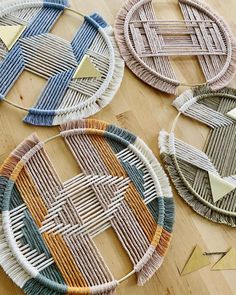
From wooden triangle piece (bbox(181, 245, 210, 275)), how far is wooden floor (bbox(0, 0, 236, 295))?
0.04ft

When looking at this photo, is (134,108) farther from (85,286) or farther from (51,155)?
(85,286)

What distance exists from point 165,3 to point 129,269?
0.92 m

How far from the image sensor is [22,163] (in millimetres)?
1074

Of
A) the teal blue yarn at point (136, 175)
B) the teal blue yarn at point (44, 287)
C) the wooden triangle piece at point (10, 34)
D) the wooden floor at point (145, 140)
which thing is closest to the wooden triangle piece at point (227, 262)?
the wooden floor at point (145, 140)

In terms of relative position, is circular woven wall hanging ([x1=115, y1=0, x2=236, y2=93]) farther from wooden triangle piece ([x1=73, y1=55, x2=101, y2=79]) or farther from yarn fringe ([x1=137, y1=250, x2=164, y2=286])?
yarn fringe ([x1=137, y1=250, x2=164, y2=286])

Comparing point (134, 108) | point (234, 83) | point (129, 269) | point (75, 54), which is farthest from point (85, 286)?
point (234, 83)

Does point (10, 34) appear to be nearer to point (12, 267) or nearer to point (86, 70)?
point (86, 70)

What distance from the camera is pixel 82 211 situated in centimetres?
108

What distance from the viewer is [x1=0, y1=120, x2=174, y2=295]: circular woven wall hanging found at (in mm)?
992

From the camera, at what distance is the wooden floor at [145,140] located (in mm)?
1056

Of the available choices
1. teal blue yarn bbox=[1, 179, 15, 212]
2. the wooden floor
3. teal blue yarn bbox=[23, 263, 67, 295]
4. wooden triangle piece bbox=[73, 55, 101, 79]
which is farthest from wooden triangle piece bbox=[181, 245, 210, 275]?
wooden triangle piece bbox=[73, 55, 101, 79]

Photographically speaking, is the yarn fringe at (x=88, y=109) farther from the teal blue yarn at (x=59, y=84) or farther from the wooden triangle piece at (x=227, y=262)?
the wooden triangle piece at (x=227, y=262)

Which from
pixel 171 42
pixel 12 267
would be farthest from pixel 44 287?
pixel 171 42

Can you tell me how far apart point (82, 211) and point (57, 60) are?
464mm
